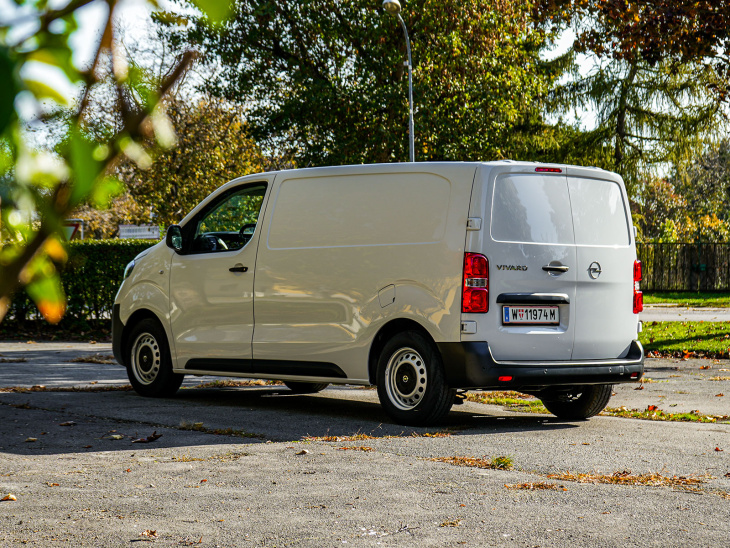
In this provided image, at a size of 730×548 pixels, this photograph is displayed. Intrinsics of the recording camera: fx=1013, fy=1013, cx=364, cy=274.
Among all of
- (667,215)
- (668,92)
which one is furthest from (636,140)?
(667,215)

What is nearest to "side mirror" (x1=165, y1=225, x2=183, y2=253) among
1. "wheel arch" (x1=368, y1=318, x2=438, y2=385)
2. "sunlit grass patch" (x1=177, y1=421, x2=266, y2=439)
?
"sunlit grass patch" (x1=177, y1=421, x2=266, y2=439)

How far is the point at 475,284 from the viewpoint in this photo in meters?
7.61

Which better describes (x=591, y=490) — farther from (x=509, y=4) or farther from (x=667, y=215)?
(x=667, y=215)

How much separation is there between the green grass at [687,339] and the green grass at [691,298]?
520 inches

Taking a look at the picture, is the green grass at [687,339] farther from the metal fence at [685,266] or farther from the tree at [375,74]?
the metal fence at [685,266]

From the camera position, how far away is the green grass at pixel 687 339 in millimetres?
15734

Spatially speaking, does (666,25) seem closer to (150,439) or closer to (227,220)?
(227,220)

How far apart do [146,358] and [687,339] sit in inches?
406

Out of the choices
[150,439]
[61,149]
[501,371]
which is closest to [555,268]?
[501,371]

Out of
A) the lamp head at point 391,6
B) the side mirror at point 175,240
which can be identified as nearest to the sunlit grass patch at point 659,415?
the side mirror at point 175,240

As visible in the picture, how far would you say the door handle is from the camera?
791 centimetres

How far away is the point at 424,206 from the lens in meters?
7.97

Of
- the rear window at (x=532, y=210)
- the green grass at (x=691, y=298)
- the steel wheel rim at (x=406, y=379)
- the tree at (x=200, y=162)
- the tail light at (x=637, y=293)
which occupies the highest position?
the tree at (x=200, y=162)

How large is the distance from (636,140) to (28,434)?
34841 mm
